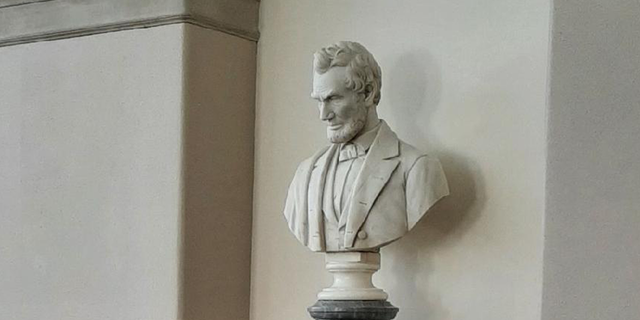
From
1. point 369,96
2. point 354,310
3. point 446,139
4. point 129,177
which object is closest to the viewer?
point 354,310

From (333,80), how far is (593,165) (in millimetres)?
873

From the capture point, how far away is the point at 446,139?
11.1 ft

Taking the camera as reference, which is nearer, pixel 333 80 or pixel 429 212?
pixel 333 80

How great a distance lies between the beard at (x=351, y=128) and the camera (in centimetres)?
322

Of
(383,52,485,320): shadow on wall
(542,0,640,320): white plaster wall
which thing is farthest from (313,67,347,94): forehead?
(542,0,640,320): white plaster wall

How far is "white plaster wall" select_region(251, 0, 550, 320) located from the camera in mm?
3227

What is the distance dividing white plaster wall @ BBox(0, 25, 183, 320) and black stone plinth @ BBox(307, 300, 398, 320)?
608 mm

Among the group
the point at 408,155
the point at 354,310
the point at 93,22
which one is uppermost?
the point at 93,22

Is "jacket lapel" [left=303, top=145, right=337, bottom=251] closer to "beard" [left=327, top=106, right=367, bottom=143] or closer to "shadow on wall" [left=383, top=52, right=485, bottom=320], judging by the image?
"beard" [left=327, top=106, right=367, bottom=143]

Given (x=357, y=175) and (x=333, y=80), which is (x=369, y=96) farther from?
(x=357, y=175)

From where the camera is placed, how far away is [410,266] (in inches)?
136

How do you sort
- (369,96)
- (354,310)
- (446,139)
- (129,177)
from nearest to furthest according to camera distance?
(354,310) → (369,96) → (446,139) → (129,177)

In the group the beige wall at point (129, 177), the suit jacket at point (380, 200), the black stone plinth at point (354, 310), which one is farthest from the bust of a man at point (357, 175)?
the beige wall at point (129, 177)

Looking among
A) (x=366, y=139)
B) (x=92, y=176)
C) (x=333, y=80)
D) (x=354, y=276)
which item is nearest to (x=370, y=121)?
(x=366, y=139)
